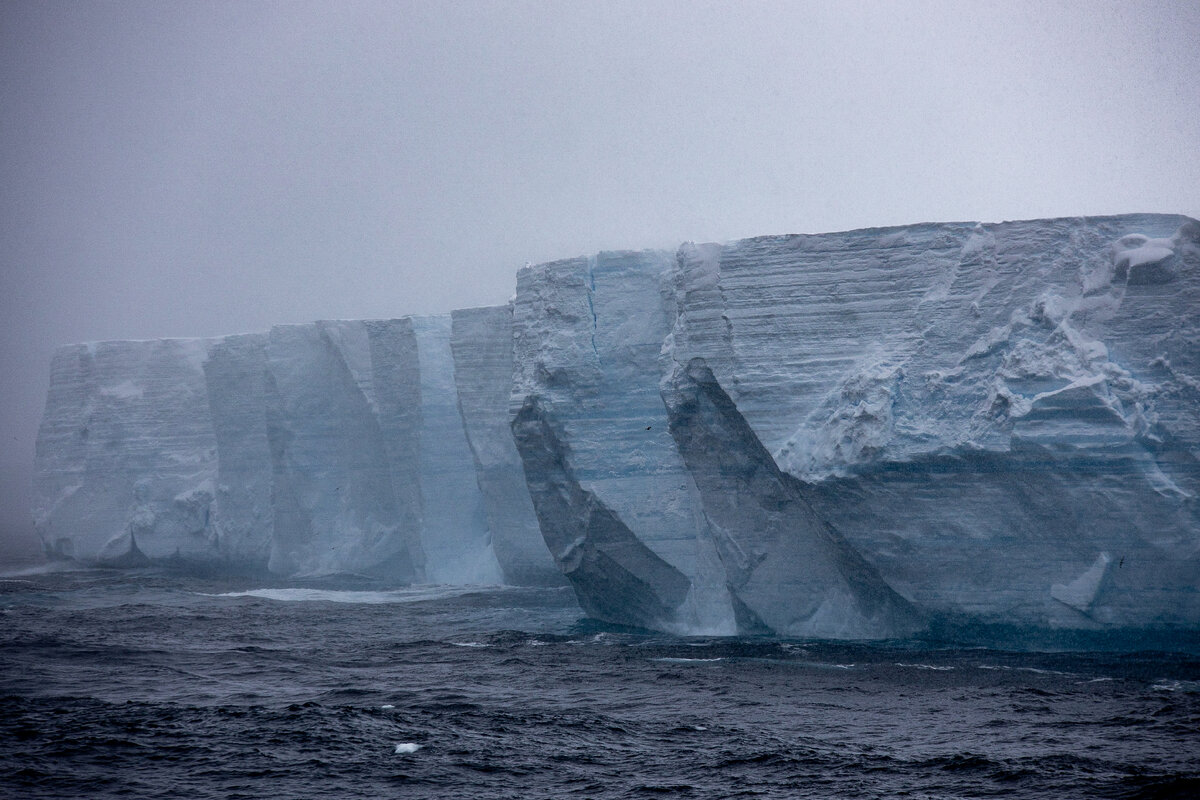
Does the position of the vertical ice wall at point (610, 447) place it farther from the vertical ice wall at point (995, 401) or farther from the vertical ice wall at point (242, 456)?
the vertical ice wall at point (242, 456)

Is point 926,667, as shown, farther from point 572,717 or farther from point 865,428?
point 572,717

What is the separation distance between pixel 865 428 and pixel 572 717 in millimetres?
4190

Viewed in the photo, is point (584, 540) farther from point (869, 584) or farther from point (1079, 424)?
point (1079, 424)

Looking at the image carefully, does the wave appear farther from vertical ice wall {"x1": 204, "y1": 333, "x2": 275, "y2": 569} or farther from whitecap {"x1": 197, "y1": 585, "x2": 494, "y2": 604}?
vertical ice wall {"x1": 204, "y1": 333, "x2": 275, "y2": 569}

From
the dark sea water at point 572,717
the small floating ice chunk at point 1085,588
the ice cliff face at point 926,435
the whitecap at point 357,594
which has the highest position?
the ice cliff face at point 926,435

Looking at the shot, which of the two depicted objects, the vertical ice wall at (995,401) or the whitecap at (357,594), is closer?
the vertical ice wall at (995,401)

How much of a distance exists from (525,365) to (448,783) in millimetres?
8014

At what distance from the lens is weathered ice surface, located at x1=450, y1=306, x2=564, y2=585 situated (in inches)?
710

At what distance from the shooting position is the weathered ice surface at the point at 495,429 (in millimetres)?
18031

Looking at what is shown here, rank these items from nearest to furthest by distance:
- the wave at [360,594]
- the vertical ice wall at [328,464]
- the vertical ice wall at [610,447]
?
1. the vertical ice wall at [610,447]
2. the wave at [360,594]
3. the vertical ice wall at [328,464]

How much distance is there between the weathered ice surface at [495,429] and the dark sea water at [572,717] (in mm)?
3945

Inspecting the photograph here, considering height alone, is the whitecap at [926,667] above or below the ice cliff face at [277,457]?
below

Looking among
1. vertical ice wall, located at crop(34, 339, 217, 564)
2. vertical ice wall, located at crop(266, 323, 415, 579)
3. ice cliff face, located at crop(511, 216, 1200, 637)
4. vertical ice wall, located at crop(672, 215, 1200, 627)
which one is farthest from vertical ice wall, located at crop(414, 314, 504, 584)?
vertical ice wall, located at crop(672, 215, 1200, 627)

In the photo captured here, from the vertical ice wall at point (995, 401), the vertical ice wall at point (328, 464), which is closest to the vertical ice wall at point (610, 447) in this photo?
the vertical ice wall at point (995, 401)
